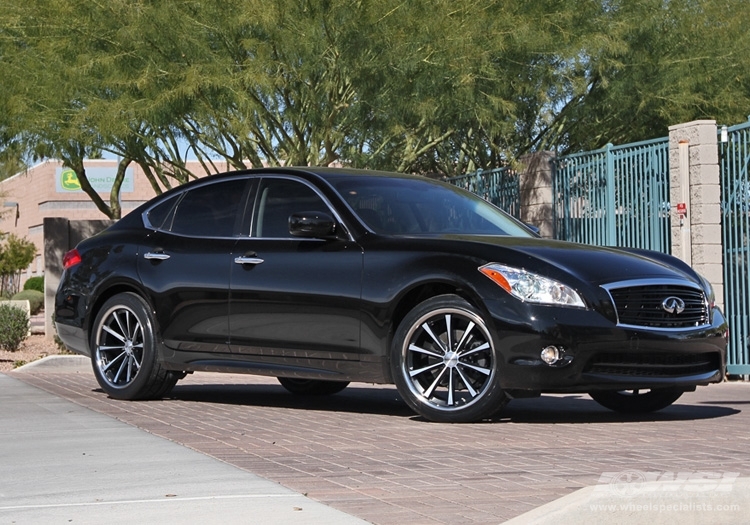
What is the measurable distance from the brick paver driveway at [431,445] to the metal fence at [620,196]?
11.9 feet

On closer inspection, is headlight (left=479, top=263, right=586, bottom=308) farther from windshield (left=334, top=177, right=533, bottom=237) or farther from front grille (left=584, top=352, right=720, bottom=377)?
windshield (left=334, top=177, right=533, bottom=237)

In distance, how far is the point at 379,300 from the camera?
8.78 meters

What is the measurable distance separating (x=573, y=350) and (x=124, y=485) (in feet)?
10.4

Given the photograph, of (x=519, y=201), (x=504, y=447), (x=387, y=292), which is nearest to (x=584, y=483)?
(x=504, y=447)

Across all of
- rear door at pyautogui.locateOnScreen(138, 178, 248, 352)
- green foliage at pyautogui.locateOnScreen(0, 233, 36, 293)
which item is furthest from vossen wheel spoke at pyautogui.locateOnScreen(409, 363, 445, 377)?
green foliage at pyautogui.locateOnScreen(0, 233, 36, 293)

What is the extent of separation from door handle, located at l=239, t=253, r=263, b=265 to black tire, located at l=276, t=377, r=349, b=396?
168cm

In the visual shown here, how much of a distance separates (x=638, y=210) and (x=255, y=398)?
5.74 metres

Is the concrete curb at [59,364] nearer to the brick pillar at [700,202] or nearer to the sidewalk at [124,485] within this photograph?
the sidewalk at [124,485]

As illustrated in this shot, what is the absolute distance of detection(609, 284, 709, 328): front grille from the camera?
27.3ft

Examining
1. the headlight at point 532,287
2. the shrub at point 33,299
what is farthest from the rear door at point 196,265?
the shrub at point 33,299

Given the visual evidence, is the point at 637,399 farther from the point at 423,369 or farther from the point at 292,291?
the point at 292,291

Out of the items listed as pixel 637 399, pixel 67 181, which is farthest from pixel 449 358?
pixel 67 181

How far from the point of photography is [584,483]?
605cm

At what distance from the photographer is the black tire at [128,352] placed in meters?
10.1
